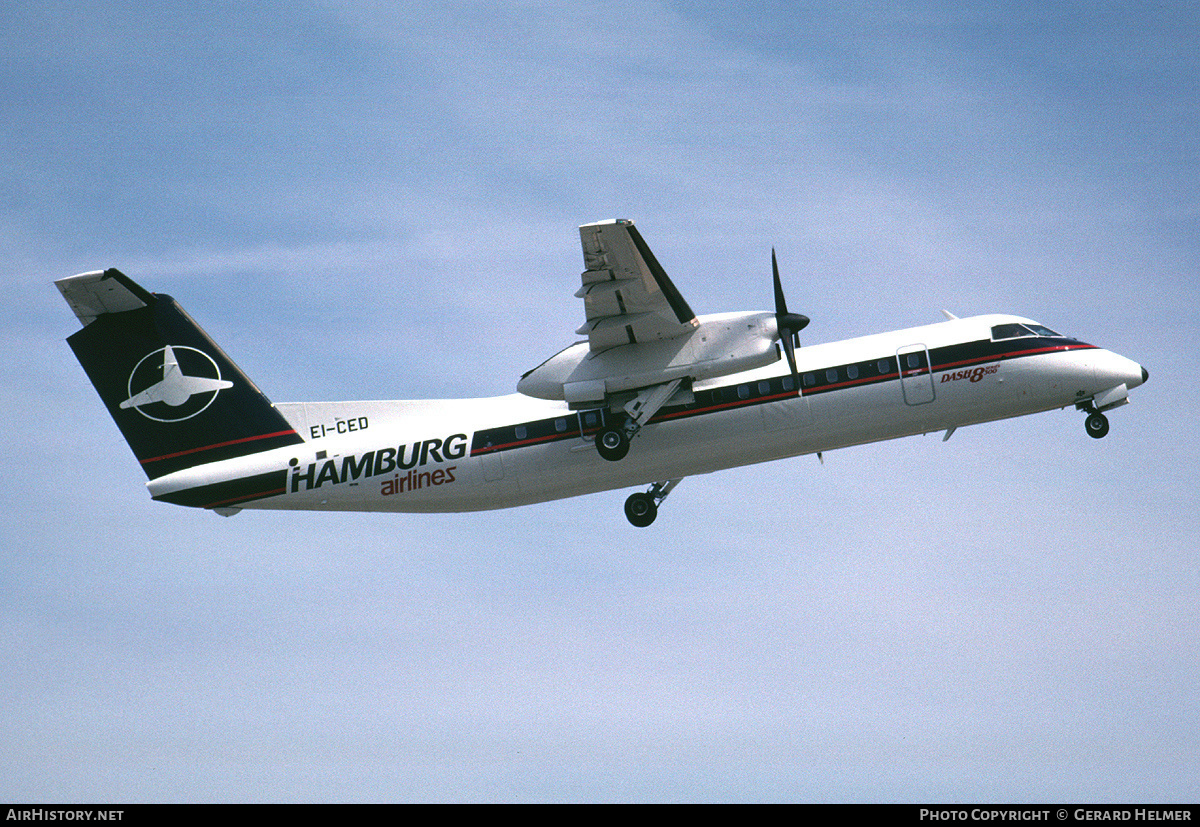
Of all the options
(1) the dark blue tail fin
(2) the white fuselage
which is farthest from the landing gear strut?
(1) the dark blue tail fin

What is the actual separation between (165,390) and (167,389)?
0.05 meters

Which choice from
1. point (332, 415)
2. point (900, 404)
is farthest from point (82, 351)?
point (900, 404)

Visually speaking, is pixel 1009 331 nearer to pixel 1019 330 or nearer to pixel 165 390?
pixel 1019 330

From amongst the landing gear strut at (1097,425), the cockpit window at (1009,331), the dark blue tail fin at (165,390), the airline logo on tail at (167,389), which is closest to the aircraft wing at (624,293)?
the cockpit window at (1009,331)

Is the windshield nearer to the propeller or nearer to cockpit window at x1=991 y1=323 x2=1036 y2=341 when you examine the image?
cockpit window at x1=991 y1=323 x2=1036 y2=341

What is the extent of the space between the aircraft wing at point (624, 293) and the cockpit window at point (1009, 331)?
22.3 ft

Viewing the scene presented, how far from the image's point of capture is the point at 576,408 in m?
24.7

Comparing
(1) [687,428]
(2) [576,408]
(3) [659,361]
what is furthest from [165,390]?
(1) [687,428]

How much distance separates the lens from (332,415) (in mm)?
25391
